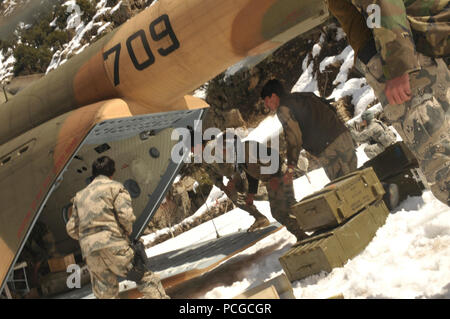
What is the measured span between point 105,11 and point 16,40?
16.2 m

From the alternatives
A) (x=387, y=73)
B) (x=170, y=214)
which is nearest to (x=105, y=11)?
(x=170, y=214)

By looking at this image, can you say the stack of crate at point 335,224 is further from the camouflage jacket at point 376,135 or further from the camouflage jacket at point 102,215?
the camouflage jacket at point 376,135

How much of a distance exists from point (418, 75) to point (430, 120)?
0.45m

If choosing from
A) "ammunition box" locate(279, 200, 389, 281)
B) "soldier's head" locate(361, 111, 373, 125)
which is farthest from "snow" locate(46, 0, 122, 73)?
"ammunition box" locate(279, 200, 389, 281)

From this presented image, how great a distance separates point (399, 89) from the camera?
3609mm

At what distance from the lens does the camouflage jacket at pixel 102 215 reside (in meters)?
4.42

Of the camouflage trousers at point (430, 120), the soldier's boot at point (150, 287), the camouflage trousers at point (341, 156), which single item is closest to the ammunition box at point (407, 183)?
the camouflage trousers at point (341, 156)

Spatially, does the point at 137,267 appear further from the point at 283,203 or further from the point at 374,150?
the point at 374,150

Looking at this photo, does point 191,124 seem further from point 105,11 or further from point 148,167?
point 105,11

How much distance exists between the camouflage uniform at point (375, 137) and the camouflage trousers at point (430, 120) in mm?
5140

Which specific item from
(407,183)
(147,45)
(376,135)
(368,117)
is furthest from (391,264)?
(368,117)

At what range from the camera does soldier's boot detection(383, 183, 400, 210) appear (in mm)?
5340

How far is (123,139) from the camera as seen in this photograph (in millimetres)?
8062

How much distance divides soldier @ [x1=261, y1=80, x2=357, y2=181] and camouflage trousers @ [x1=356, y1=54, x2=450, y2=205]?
2221 mm
